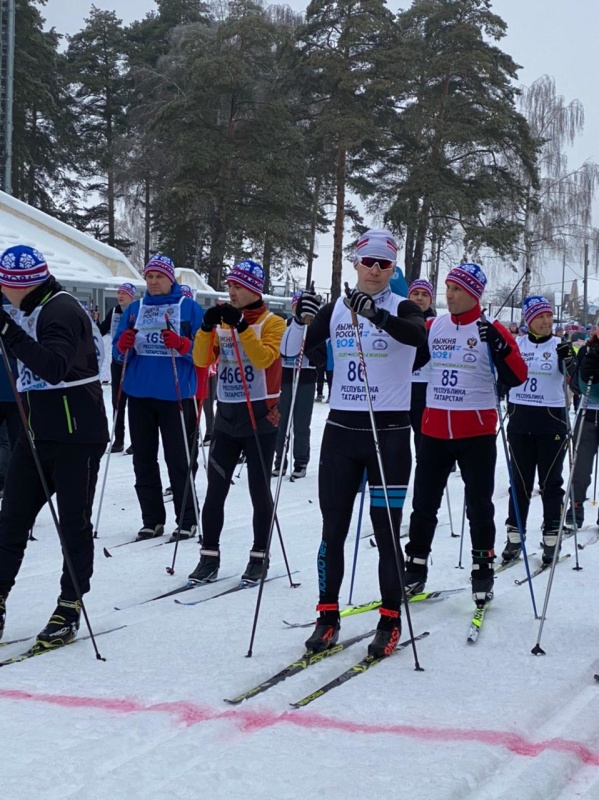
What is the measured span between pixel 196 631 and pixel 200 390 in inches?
105

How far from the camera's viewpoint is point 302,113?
101 ft

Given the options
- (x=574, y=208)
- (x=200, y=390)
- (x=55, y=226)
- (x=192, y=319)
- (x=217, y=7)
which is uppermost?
(x=217, y=7)

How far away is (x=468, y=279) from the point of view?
16.1ft

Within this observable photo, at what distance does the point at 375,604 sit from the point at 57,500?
1.88 meters

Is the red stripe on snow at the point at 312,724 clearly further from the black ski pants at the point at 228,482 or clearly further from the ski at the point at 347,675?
the black ski pants at the point at 228,482

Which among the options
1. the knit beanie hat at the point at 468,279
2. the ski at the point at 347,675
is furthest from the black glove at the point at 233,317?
the ski at the point at 347,675

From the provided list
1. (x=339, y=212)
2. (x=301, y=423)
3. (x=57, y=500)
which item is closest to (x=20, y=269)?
(x=57, y=500)

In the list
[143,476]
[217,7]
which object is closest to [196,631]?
[143,476]

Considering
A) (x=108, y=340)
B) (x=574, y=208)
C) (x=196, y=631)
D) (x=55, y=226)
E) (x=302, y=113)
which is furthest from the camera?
(x=574, y=208)

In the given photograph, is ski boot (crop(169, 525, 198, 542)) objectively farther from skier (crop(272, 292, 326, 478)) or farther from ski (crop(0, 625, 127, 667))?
skier (crop(272, 292, 326, 478))

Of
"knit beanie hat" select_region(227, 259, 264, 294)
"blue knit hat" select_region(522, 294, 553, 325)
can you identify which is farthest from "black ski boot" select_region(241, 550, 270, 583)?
"blue knit hat" select_region(522, 294, 553, 325)

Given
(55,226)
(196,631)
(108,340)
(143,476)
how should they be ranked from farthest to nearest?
1. (55,226)
2. (108,340)
3. (143,476)
4. (196,631)

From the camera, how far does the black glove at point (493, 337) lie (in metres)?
4.70

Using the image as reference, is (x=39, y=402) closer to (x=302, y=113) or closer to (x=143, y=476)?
(x=143, y=476)
